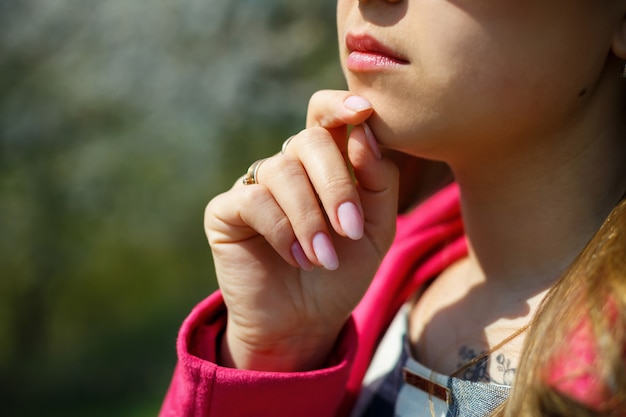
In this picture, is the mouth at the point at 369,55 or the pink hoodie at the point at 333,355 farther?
the pink hoodie at the point at 333,355

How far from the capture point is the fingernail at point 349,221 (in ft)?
3.88

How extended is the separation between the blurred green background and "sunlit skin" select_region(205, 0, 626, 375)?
212 centimetres

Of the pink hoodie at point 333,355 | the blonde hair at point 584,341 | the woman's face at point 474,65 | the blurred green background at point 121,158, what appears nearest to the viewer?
the blonde hair at point 584,341

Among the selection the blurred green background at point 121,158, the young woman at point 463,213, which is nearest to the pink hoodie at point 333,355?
the young woman at point 463,213

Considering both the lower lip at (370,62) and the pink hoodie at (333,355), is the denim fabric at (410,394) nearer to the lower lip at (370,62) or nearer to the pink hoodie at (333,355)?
the pink hoodie at (333,355)

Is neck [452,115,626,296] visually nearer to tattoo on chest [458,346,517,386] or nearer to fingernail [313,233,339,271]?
tattoo on chest [458,346,517,386]

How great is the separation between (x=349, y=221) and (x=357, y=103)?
0.20m

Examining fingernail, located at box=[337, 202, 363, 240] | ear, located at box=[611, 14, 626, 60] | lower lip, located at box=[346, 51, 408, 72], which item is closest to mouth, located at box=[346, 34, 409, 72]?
lower lip, located at box=[346, 51, 408, 72]

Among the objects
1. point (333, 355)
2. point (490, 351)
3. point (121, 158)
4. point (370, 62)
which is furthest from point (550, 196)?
point (121, 158)

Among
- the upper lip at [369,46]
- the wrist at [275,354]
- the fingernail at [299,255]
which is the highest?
the upper lip at [369,46]

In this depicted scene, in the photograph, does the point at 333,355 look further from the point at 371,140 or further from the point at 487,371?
the point at 371,140

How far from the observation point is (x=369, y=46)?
A: 119cm

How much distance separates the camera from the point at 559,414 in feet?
2.85

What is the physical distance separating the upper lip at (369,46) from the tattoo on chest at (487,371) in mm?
526
